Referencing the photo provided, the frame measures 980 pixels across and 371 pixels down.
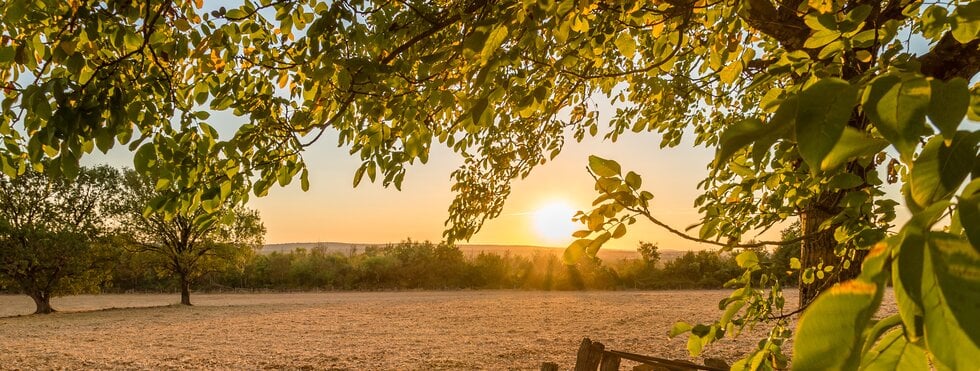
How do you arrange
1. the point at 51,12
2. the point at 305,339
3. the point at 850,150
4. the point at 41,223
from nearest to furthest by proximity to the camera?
1. the point at 850,150
2. the point at 51,12
3. the point at 305,339
4. the point at 41,223

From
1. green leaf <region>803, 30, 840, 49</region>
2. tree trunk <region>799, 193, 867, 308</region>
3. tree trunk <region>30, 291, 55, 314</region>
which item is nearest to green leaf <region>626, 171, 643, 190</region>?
green leaf <region>803, 30, 840, 49</region>

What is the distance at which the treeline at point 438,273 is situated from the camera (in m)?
31.4

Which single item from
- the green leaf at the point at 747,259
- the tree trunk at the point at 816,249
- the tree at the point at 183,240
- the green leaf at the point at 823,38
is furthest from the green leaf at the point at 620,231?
the tree at the point at 183,240

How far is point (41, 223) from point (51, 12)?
1006 inches

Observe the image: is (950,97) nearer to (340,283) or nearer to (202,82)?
(202,82)

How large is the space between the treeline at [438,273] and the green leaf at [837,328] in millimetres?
30663

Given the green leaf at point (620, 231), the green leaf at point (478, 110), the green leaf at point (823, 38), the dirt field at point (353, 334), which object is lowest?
the dirt field at point (353, 334)

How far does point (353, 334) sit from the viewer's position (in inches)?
593

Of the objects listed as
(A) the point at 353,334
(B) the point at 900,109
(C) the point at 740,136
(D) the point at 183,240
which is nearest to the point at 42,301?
(D) the point at 183,240

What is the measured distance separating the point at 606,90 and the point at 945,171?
3756 mm

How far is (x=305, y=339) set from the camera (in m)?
14.3

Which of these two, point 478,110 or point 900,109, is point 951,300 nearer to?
point 900,109

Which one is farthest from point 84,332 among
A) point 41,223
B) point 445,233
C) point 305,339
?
point 445,233

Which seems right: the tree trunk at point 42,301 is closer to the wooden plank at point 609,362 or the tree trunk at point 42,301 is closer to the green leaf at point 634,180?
the wooden plank at point 609,362
